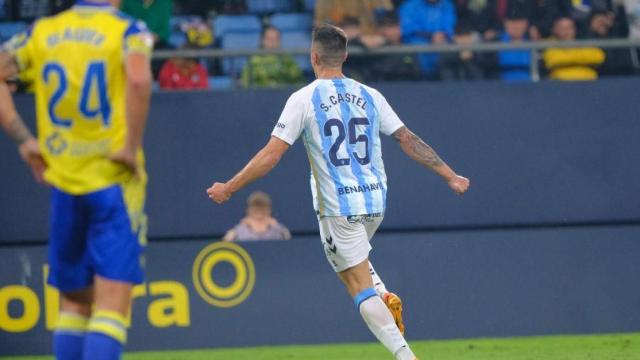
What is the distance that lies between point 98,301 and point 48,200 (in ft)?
18.0

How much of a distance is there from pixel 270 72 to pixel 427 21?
5.12 feet

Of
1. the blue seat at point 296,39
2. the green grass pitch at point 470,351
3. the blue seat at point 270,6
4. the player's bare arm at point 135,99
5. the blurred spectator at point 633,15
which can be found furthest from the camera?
the blue seat at point 270,6

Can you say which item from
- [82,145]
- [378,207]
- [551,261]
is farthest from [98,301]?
[551,261]

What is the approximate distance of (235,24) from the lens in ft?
41.2

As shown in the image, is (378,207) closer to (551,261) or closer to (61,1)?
(551,261)

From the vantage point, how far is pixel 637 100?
11.6 m

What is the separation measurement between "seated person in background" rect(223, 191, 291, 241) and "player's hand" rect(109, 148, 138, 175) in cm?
529

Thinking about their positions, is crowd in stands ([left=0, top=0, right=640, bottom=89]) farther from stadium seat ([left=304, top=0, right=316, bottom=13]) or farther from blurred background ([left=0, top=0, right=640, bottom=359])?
stadium seat ([left=304, top=0, right=316, bottom=13])

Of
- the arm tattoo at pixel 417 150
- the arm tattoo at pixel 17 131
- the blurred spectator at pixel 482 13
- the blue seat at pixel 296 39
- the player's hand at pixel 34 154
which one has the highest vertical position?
the arm tattoo at pixel 17 131

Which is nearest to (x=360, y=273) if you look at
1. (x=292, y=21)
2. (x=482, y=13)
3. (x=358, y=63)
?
(x=358, y=63)

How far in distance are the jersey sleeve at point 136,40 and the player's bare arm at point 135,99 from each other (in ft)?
0.09

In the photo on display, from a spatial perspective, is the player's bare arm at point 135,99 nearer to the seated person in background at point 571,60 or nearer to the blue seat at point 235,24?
the seated person in background at point 571,60

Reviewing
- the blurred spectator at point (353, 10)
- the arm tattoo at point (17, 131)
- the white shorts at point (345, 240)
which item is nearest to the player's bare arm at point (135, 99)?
the arm tattoo at point (17, 131)

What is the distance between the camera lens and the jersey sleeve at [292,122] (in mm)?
7906
